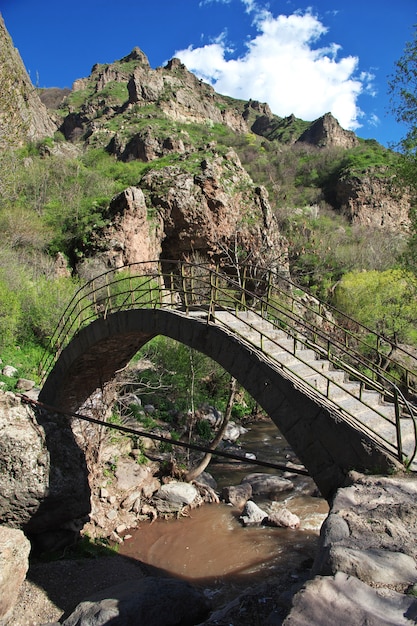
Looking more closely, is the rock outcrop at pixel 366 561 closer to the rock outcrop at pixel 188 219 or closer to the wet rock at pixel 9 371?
the wet rock at pixel 9 371

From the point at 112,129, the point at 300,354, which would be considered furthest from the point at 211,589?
the point at 112,129

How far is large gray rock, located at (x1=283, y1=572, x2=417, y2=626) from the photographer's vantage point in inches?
109

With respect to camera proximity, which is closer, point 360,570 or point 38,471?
point 360,570

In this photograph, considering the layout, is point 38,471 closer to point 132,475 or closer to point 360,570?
point 132,475

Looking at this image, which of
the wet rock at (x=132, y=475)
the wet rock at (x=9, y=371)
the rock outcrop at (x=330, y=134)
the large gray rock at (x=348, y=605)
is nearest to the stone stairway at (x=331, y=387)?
the large gray rock at (x=348, y=605)

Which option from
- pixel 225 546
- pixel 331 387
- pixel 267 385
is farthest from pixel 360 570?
pixel 225 546

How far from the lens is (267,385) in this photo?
237 inches

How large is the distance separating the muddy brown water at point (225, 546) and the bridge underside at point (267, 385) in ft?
16.2

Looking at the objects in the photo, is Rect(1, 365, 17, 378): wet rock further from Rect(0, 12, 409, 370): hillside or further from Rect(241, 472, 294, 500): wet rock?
Rect(241, 472, 294, 500): wet rock

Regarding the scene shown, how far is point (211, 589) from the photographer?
29.3ft

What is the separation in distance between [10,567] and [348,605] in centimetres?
709

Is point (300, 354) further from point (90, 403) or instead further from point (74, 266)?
point (74, 266)

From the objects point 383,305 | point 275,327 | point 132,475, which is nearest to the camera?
point 275,327

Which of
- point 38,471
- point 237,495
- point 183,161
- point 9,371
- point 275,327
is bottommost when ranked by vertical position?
point 237,495
